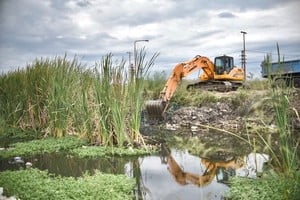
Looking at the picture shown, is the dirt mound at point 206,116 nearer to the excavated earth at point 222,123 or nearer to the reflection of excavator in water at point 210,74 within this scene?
the excavated earth at point 222,123

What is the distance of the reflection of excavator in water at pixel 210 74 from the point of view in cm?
949

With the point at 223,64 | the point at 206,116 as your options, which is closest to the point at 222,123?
the point at 206,116

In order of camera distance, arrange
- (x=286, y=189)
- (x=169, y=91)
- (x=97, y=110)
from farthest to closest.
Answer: (x=169, y=91)
(x=97, y=110)
(x=286, y=189)

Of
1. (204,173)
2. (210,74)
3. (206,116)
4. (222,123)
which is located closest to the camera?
(204,173)

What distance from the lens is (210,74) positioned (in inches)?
442

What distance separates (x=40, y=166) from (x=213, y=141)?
10.5 feet

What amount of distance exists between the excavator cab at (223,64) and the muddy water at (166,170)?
672 cm

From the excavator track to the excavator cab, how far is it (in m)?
0.36

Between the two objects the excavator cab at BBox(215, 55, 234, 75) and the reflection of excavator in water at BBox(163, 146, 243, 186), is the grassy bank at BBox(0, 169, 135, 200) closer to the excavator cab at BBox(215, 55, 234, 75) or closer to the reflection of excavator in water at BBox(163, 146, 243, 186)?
the reflection of excavator in water at BBox(163, 146, 243, 186)

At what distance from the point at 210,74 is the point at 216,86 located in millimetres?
528

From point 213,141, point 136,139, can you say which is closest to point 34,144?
point 136,139

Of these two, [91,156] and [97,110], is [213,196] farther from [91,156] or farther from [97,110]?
[97,110]

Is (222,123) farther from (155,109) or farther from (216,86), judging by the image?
(216,86)

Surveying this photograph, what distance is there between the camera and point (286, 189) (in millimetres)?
2631
